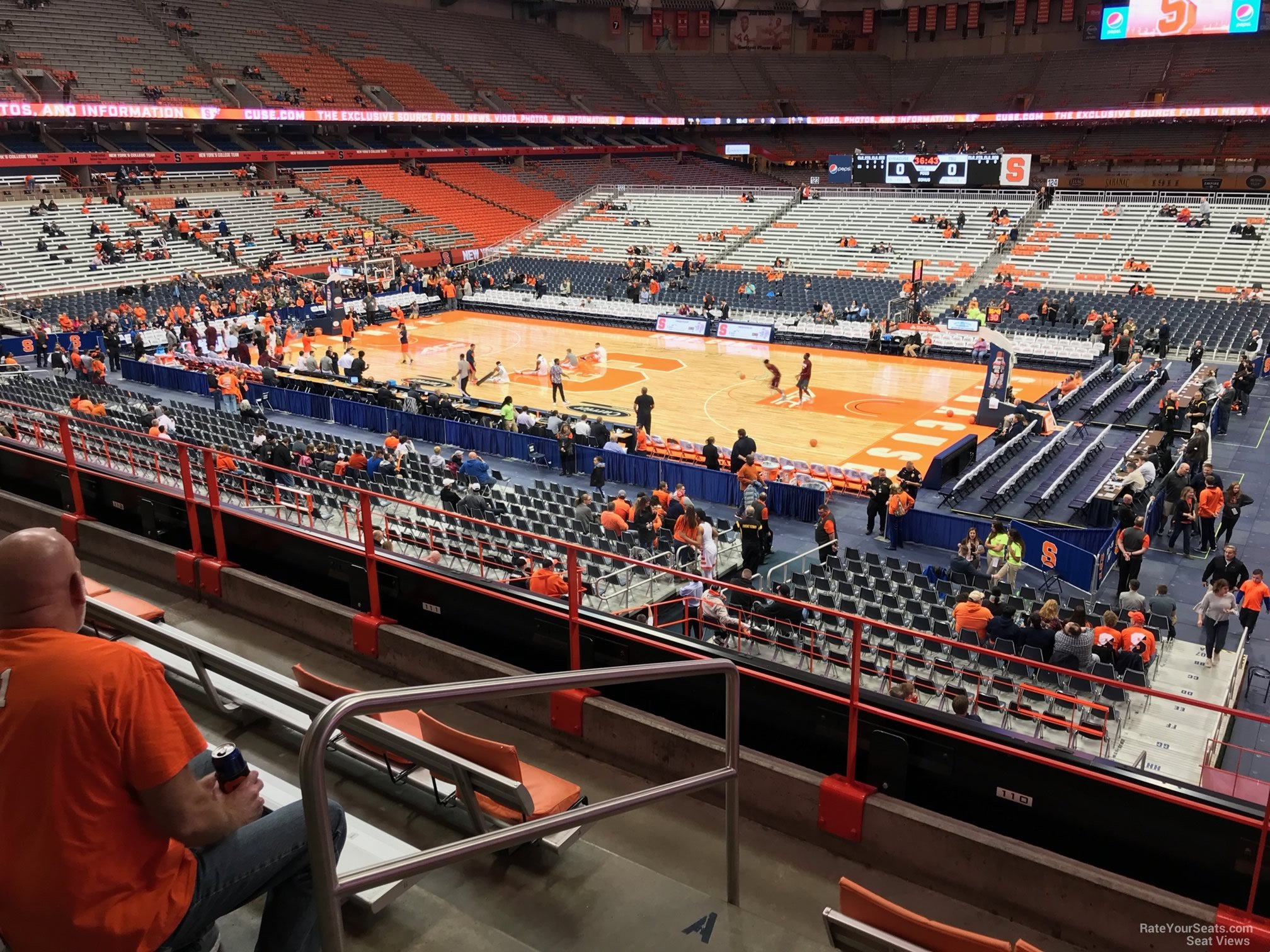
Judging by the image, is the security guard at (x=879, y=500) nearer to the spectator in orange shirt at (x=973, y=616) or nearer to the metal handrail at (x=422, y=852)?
the spectator in orange shirt at (x=973, y=616)

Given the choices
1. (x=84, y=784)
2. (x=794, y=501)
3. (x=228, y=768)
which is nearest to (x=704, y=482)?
(x=794, y=501)

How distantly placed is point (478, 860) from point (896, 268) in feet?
147

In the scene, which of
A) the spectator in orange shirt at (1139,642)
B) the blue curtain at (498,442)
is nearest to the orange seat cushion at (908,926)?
the spectator in orange shirt at (1139,642)

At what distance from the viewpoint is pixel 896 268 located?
151 ft

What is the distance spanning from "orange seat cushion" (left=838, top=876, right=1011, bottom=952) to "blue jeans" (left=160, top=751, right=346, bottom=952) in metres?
2.20

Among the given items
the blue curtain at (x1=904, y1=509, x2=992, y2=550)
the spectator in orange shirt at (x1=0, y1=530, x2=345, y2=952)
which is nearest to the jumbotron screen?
the blue curtain at (x1=904, y1=509, x2=992, y2=550)

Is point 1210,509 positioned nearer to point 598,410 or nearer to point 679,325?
point 598,410

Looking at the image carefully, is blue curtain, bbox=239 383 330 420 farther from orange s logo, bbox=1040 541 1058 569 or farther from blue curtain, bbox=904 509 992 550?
orange s logo, bbox=1040 541 1058 569

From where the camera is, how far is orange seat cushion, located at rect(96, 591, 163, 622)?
8.07 metres

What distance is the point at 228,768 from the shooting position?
3010 millimetres

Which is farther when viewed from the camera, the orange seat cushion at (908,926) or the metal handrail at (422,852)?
Result: the orange seat cushion at (908,926)

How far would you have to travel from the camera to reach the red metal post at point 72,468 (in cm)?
1099

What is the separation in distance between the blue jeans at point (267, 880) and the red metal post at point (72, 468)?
925 cm

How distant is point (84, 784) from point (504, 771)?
103 inches
